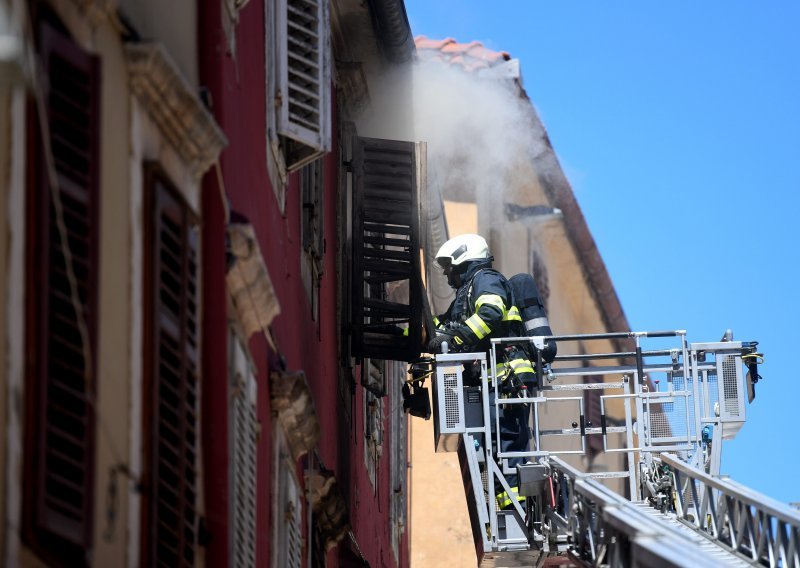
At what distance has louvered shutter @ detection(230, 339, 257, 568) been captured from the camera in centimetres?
768

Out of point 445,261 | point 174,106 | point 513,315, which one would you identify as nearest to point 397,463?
point 445,261

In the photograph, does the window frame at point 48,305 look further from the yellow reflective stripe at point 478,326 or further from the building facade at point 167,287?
the yellow reflective stripe at point 478,326

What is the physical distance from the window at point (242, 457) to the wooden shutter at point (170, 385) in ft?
3.13

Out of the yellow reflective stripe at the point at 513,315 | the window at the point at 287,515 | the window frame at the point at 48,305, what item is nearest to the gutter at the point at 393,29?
the yellow reflective stripe at the point at 513,315

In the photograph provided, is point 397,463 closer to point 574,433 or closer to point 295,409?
point 574,433

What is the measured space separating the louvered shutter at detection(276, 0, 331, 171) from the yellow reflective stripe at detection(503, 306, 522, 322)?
3.35 metres

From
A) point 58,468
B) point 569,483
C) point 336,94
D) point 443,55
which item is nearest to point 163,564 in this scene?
point 58,468

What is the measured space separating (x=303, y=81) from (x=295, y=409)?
7.00 feet

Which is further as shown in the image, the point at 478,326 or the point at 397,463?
the point at 397,463

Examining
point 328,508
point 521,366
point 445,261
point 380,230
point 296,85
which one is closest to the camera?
point 296,85

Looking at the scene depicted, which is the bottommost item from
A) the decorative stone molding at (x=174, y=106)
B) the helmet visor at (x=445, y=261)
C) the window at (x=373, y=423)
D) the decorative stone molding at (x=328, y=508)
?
the decorative stone molding at (x=328, y=508)

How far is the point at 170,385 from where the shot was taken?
6.31 meters

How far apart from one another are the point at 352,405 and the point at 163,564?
8.57 metres

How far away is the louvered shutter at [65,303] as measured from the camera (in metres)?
4.69
